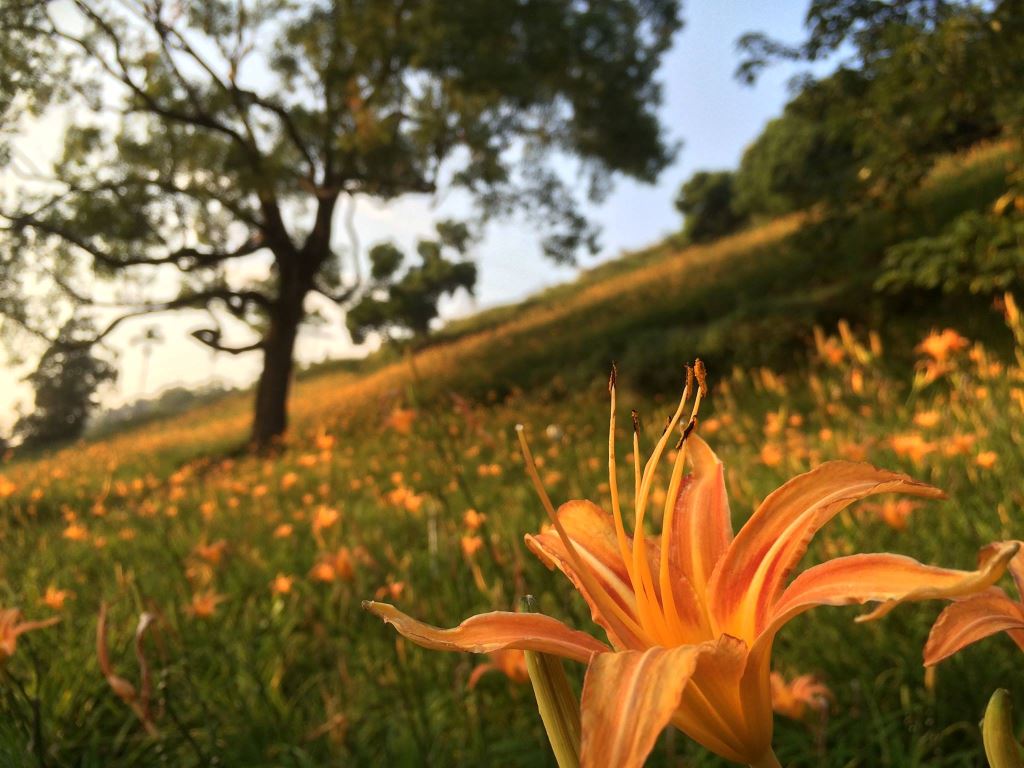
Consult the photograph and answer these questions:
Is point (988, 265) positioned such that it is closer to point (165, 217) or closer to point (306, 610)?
point (306, 610)

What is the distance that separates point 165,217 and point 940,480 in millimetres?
11075

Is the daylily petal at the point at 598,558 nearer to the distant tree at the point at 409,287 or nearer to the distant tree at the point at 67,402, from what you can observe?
the distant tree at the point at 409,287

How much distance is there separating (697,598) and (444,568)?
6.90 ft

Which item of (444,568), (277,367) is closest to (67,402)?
(277,367)

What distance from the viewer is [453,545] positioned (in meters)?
2.02

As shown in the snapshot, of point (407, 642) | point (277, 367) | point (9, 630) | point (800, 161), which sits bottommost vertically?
point (407, 642)

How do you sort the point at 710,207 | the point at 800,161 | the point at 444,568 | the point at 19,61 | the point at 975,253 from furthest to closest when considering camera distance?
the point at 710,207 < the point at 800,161 < the point at 19,61 < the point at 975,253 < the point at 444,568

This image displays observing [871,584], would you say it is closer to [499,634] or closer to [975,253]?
[499,634]

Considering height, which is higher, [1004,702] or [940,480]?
[1004,702]

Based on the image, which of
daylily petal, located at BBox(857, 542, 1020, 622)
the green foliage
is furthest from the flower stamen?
the green foliage

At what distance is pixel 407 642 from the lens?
1.93 meters

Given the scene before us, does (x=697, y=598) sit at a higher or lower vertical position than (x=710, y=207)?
lower

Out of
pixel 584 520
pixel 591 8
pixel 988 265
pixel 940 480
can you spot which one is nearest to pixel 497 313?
pixel 591 8

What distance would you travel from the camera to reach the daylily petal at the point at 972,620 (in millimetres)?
450
